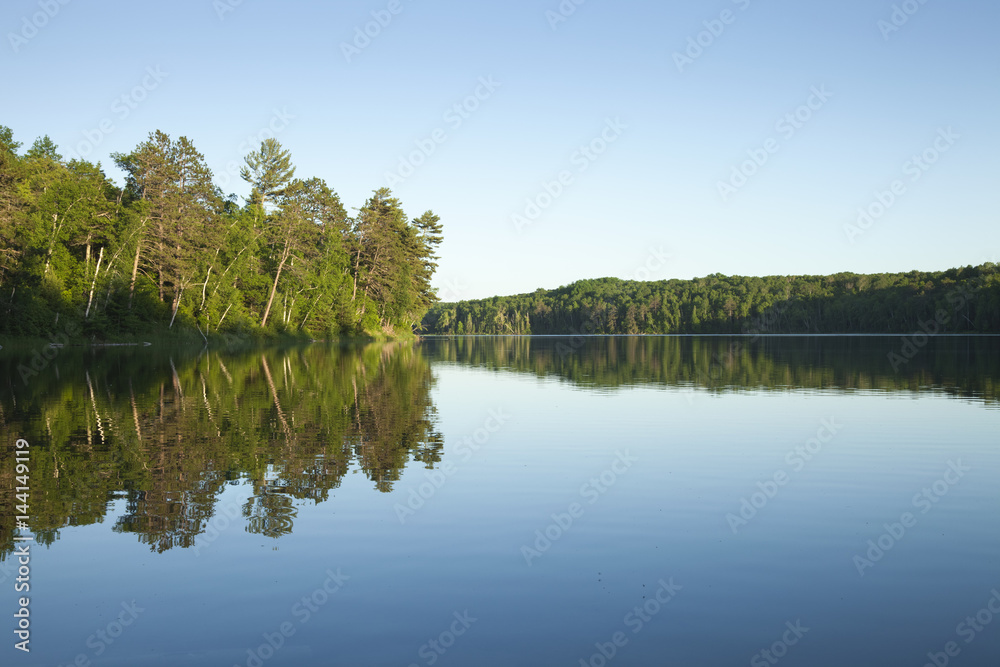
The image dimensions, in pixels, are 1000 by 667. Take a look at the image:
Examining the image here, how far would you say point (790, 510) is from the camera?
1082cm

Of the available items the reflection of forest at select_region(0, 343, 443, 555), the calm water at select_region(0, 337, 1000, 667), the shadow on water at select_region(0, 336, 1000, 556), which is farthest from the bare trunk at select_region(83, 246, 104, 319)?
the calm water at select_region(0, 337, 1000, 667)

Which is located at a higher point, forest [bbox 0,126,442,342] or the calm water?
forest [bbox 0,126,442,342]

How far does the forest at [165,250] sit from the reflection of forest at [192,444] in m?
26.8

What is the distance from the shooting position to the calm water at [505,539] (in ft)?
21.1

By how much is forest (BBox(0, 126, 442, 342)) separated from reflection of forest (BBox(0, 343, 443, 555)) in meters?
26.8

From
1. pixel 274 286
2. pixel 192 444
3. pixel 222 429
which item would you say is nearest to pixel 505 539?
pixel 192 444

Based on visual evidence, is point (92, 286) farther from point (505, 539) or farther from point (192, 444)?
point (505, 539)

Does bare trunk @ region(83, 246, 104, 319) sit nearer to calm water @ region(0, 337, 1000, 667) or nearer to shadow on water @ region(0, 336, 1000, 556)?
shadow on water @ region(0, 336, 1000, 556)

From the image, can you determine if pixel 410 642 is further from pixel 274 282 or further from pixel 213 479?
pixel 274 282

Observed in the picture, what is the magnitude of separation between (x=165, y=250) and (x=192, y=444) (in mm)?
50675

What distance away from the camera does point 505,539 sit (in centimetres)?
938

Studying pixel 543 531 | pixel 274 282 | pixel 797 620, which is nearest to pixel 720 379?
pixel 543 531

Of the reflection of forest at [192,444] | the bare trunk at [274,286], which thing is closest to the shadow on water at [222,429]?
the reflection of forest at [192,444]

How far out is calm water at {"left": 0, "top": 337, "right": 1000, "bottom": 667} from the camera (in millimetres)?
6422
